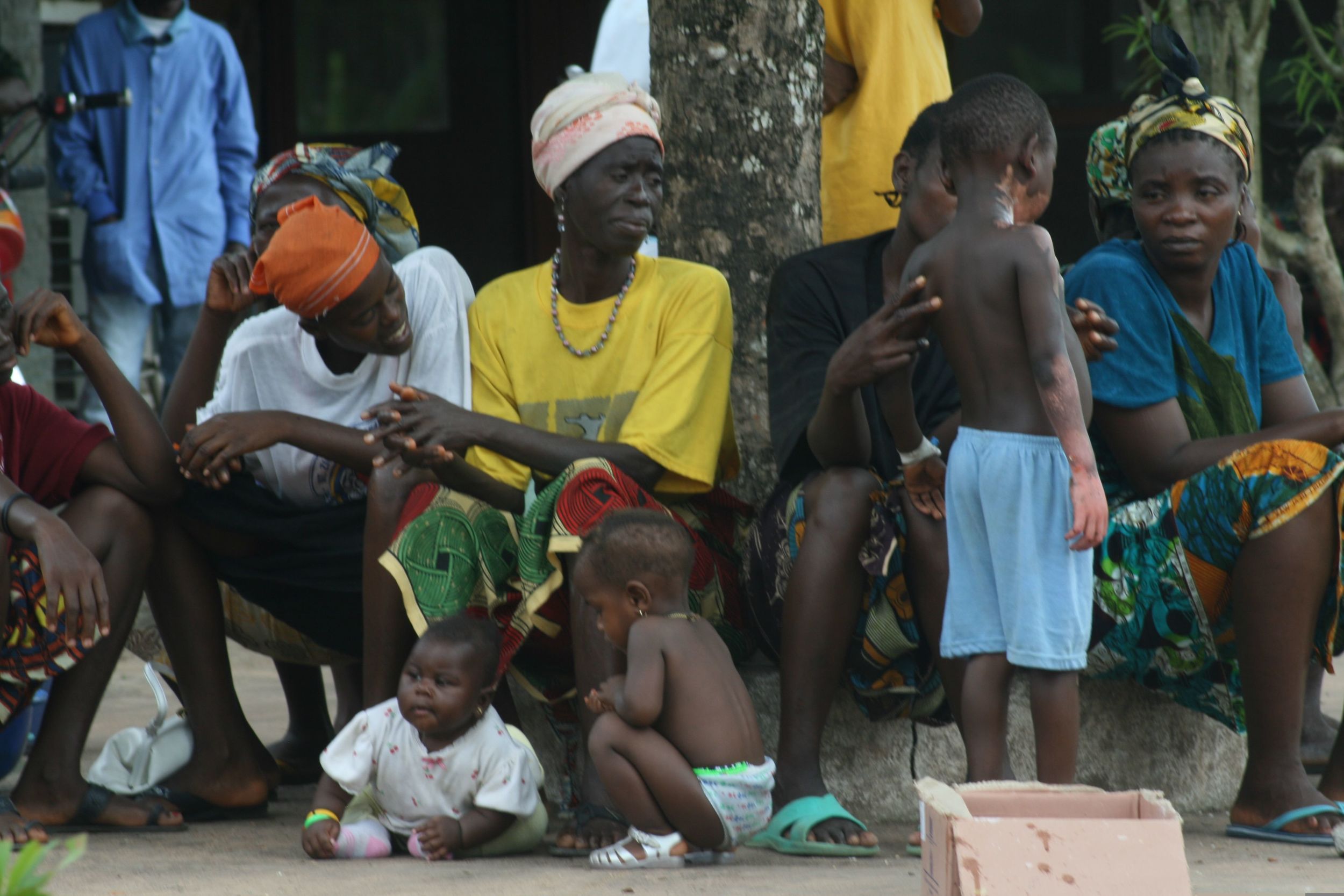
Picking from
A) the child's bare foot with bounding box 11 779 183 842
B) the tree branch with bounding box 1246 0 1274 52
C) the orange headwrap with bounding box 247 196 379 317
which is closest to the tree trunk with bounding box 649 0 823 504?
the orange headwrap with bounding box 247 196 379 317

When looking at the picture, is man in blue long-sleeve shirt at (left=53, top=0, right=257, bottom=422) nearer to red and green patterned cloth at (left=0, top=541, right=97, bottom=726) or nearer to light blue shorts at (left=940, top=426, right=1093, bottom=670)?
red and green patterned cloth at (left=0, top=541, right=97, bottom=726)

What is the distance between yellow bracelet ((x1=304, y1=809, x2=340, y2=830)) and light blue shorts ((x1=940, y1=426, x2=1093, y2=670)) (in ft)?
4.05

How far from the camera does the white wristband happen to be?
10.9ft

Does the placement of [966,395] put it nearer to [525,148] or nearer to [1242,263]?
[1242,263]

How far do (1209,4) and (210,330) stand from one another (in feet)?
14.7

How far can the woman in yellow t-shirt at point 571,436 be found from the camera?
3484mm

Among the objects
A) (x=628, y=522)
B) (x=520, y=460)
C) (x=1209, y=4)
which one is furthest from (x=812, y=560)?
(x=1209, y=4)

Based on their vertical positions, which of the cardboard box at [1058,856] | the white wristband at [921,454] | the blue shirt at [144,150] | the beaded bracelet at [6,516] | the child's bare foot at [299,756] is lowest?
the child's bare foot at [299,756]

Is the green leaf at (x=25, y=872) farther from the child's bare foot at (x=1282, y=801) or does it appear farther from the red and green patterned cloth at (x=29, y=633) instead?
the child's bare foot at (x=1282, y=801)

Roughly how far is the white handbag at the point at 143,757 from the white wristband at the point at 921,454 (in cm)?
174

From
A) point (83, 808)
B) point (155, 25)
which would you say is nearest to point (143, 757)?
point (83, 808)

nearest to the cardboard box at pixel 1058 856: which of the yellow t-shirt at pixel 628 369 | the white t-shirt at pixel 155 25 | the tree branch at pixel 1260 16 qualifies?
the yellow t-shirt at pixel 628 369

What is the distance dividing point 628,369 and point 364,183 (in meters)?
0.87

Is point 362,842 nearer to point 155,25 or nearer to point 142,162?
point 142,162
